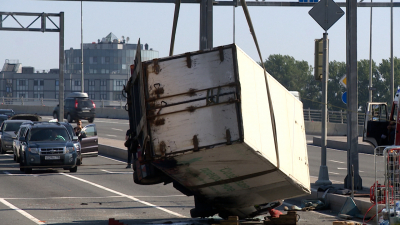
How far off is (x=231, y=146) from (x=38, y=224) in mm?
4468

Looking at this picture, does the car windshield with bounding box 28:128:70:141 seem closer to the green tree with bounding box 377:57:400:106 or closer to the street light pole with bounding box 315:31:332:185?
the street light pole with bounding box 315:31:332:185

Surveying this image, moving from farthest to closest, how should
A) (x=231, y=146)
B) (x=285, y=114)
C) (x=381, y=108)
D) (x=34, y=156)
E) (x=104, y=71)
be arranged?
(x=104, y=71), (x=34, y=156), (x=381, y=108), (x=285, y=114), (x=231, y=146)

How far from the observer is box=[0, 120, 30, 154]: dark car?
3045 cm

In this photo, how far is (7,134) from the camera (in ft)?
100.0

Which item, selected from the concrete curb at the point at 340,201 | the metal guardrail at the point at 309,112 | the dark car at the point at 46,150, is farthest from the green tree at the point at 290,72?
the concrete curb at the point at 340,201

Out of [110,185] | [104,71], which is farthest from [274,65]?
[110,185]

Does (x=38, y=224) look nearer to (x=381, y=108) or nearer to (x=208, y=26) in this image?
(x=208, y=26)

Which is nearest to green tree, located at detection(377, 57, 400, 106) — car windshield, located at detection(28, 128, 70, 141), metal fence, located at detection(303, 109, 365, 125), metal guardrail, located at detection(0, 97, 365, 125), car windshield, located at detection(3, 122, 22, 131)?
metal guardrail, located at detection(0, 97, 365, 125)

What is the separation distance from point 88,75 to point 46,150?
152963 mm

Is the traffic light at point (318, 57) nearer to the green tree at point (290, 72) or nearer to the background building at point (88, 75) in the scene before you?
the background building at point (88, 75)

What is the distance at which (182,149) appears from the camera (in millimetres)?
9500

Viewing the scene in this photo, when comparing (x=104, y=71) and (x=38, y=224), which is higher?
(x=104, y=71)

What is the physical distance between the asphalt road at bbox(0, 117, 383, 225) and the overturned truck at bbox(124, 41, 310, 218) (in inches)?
84.3

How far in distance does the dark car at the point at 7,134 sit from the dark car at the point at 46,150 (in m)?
7.51
